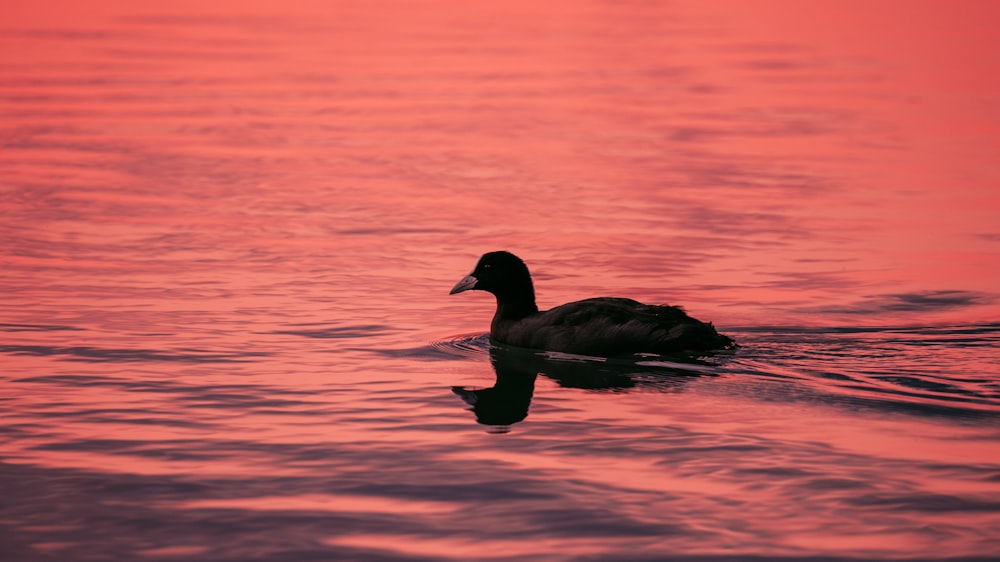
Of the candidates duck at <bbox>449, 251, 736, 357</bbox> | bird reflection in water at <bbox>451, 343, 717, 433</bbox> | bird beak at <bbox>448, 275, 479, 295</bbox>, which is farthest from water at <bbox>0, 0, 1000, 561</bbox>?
bird beak at <bbox>448, 275, 479, 295</bbox>

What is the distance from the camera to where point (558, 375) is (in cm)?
1513

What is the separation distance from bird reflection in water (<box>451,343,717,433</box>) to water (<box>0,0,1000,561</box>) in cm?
5

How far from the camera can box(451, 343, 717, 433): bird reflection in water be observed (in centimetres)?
1369

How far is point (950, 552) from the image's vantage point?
9.62m

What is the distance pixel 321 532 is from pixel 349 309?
7476mm

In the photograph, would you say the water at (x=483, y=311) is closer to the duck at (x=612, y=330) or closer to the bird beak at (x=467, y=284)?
the duck at (x=612, y=330)

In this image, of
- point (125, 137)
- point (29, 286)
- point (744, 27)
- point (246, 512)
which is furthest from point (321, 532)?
point (744, 27)

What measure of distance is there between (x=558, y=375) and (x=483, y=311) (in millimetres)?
3601

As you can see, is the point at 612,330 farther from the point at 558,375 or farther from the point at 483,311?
the point at 483,311

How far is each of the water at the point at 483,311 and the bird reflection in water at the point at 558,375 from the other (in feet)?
0.18

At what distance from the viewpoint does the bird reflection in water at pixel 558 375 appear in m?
13.7

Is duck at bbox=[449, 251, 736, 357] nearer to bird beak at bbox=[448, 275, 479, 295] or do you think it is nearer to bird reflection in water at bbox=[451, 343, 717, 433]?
bird reflection in water at bbox=[451, 343, 717, 433]

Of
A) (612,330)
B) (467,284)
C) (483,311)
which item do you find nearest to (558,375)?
(612,330)

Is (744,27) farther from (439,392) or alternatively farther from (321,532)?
(321,532)
